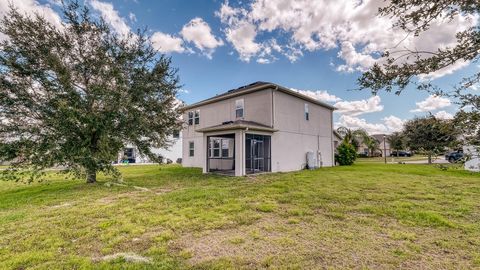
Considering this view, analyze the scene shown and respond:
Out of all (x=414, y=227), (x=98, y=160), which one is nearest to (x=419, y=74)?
(x=414, y=227)

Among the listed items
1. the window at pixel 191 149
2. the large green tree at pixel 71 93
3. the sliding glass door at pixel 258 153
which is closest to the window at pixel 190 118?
the window at pixel 191 149

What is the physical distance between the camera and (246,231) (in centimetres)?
463

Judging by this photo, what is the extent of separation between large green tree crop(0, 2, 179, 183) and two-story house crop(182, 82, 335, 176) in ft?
16.8

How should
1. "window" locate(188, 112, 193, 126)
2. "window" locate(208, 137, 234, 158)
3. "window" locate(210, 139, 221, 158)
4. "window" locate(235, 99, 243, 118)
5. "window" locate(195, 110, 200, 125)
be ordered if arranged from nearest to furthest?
"window" locate(235, 99, 243, 118) < "window" locate(208, 137, 234, 158) < "window" locate(210, 139, 221, 158) < "window" locate(195, 110, 200, 125) < "window" locate(188, 112, 193, 126)

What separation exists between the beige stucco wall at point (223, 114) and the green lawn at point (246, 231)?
8.33 m

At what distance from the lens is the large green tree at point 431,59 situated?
2354 mm

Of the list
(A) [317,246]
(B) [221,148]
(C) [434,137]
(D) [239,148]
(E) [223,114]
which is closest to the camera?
(C) [434,137]

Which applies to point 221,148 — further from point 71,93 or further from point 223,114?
point 71,93

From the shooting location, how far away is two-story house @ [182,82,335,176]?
14789 millimetres

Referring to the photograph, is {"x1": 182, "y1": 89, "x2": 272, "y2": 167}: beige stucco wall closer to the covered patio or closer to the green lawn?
the covered patio

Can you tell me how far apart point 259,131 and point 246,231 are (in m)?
9.96

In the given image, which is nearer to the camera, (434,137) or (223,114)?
(434,137)

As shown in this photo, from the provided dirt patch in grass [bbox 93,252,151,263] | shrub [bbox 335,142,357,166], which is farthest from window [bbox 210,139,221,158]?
dirt patch in grass [bbox 93,252,151,263]

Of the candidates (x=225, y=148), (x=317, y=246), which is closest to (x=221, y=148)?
(x=225, y=148)
